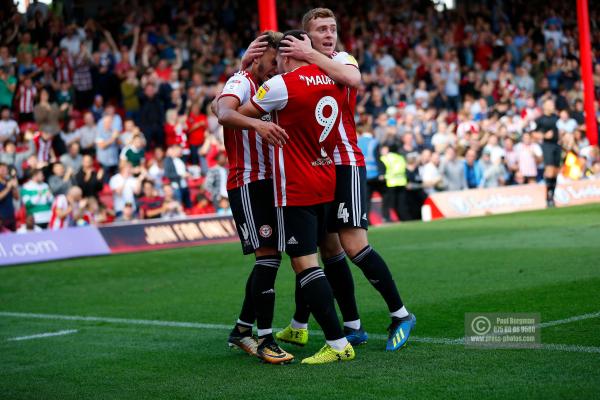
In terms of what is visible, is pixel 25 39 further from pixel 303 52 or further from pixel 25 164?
pixel 303 52

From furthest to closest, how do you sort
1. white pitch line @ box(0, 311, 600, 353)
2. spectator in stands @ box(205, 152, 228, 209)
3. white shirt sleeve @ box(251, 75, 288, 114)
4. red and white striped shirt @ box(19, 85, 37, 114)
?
red and white striped shirt @ box(19, 85, 37, 114), spectator in stands @ box(205, 152, 228, 209), white shirt sleeve @ box(251, 75, 288, 114), white pitch line @ box(0, 311, 600, 353)

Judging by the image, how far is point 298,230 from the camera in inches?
252

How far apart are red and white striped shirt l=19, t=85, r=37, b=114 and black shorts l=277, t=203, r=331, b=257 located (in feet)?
49.0

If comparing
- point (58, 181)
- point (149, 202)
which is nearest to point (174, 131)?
point (149, 202)

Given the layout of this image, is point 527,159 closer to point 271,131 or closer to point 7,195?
point 7,195

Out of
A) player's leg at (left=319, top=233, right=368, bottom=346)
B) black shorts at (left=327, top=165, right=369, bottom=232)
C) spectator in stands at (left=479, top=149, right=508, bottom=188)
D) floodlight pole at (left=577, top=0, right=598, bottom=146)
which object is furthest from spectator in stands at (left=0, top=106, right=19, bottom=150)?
floodlight pole at (left=577, top=0, right=598, bottom=146)

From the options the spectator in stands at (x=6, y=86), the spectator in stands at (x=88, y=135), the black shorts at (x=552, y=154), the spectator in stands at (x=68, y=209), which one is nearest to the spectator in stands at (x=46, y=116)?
the spectator in stands at (x=88, y=135)

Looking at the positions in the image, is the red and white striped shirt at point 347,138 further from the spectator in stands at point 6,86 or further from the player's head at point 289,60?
the spectator in stands at point 6,86

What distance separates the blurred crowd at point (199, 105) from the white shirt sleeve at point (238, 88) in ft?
39.4

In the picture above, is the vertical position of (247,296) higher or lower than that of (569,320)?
higher

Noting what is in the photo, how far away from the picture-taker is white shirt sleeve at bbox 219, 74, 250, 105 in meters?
6.54

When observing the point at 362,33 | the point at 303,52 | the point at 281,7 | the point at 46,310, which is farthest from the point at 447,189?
the point at 303,52

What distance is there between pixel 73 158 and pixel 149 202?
177cm

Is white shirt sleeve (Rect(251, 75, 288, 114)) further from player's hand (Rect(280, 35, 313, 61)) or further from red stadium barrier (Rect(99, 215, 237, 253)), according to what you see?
red stadium barrier (Rect(99, 215, 237, 253))
